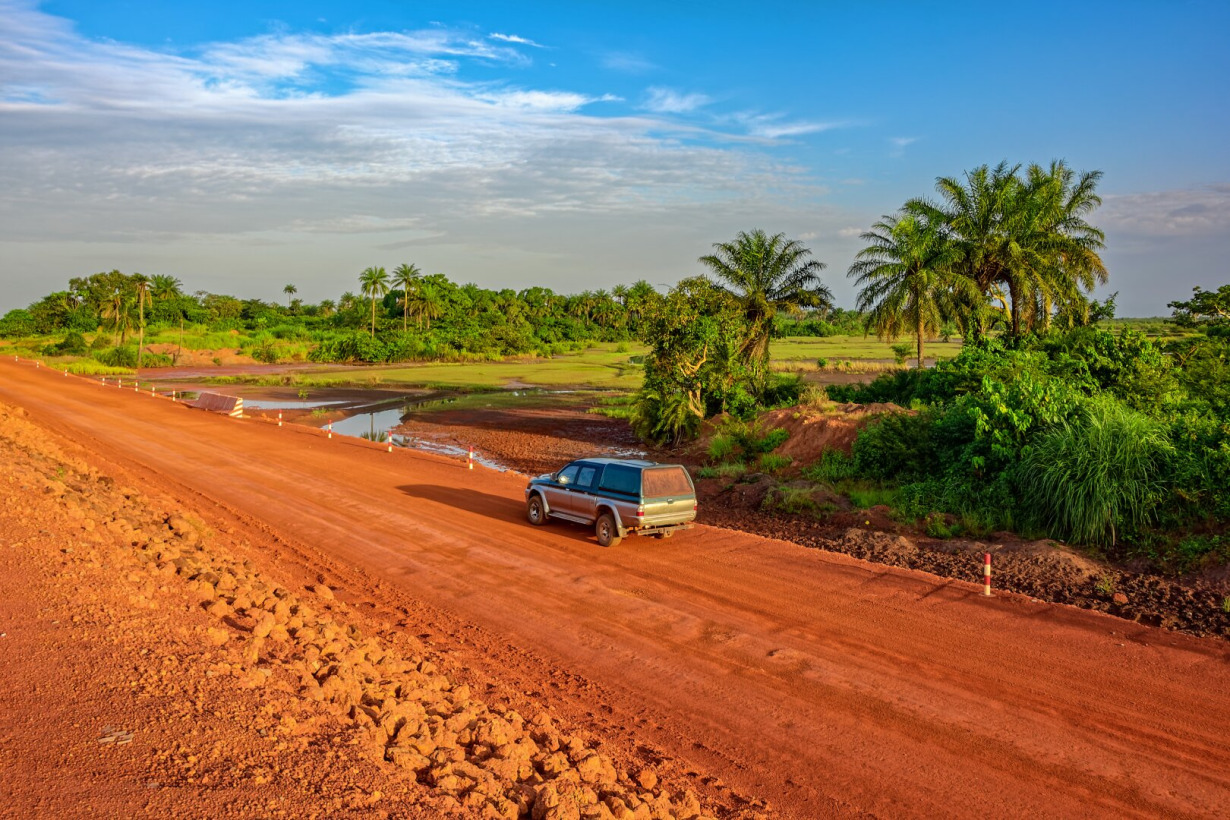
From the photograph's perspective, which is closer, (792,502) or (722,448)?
(792,502)

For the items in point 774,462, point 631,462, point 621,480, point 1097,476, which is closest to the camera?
point 621,480

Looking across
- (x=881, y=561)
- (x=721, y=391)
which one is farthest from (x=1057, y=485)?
(x=721, y=391)

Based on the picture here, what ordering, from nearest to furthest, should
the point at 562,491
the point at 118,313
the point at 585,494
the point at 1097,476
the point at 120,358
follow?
the point at 1097,476
the point at 585,494
the point at 562,491
the point at 120,358
the point at 118,313

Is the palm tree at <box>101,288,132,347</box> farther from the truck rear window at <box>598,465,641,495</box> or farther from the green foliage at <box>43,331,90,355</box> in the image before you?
the truck rear window at <box>598,465,641,495</box>

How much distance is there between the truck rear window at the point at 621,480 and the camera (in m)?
16.6

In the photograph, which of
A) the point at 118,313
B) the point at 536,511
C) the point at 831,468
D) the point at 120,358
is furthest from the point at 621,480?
the point at 118,313

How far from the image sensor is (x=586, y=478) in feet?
58.5

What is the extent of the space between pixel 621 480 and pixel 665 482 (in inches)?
35.9

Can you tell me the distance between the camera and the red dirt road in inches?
328

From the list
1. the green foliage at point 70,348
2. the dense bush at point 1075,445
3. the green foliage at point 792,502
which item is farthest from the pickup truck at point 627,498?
the green foliage at point 70,348

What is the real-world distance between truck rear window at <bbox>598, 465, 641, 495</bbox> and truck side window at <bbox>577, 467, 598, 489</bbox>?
1.07 feet

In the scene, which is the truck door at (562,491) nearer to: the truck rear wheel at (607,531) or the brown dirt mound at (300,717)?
the truck rear wheel at (607,531)

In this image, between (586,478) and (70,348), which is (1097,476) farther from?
(70,348)

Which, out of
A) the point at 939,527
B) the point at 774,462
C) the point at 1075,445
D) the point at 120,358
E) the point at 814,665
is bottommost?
the point at 814,665
